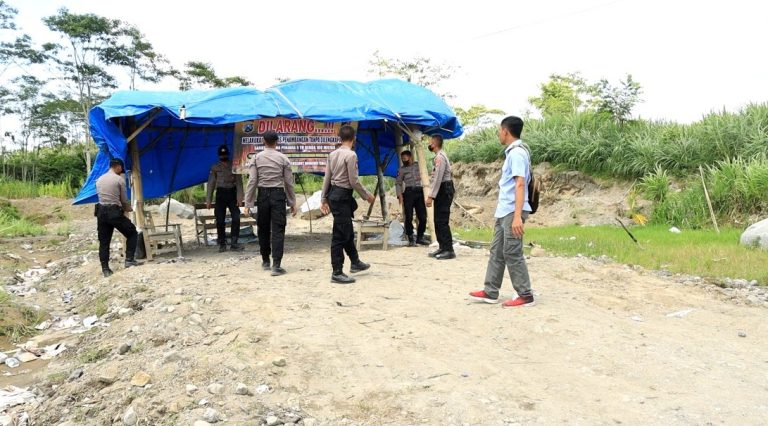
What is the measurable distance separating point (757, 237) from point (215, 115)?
8.35 metres

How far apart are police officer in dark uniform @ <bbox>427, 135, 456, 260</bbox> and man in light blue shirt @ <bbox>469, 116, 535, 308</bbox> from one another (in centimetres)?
293

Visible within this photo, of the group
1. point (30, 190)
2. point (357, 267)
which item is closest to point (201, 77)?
point (30, 190)

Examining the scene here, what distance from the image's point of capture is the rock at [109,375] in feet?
14.8

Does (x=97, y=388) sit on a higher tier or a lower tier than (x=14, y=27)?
lower

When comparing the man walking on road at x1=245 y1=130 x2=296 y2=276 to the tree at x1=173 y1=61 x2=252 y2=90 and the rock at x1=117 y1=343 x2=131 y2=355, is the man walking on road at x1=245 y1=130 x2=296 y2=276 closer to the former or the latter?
the rock at x1=117 y1=343 x2=131 y2=355

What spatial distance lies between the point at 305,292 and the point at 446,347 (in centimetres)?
239

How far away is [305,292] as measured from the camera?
6637mm

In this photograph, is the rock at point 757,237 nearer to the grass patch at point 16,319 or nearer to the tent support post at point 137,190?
the tent support post at point 137,190

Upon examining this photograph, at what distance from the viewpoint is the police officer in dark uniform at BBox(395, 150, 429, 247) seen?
10.4m

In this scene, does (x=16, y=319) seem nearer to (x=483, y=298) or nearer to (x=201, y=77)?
(x=483, y=298)

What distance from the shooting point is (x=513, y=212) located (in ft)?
18.2

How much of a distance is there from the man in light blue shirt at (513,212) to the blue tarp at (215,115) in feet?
15.0

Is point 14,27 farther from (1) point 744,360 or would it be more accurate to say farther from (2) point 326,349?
(1) point 744,360

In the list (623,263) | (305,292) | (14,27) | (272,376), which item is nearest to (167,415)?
(272,376)
